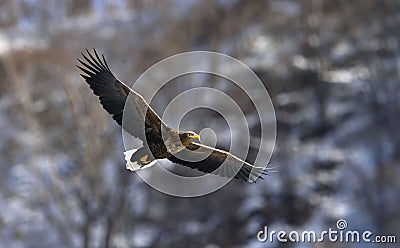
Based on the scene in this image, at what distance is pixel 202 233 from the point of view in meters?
16.3

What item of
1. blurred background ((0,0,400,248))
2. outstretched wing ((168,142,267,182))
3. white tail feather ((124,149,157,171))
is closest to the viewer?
white tail feather ((124,149,157,171))

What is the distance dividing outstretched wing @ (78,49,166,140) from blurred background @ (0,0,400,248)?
6855 millimetres

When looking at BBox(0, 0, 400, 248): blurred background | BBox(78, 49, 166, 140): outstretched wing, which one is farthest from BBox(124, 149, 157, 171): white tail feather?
BBox(0, 0, 400, 248): blurred background

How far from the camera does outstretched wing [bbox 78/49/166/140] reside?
6.36m

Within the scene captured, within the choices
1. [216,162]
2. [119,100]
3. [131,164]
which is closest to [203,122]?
[216,162]

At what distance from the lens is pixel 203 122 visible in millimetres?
17672

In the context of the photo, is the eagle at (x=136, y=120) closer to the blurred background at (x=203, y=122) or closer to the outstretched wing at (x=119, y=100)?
the outstretched wing at (x=119, y=100)

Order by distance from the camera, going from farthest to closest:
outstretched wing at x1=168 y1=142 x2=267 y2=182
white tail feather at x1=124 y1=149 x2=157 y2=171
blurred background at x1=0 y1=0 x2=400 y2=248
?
blurred background at x1=0 y1=0 x2=400 y2=248 < outstretched wing at x1=168 y1=142 x2=267 y2=182 < white tail feather at x1=124 y1=149 x2=157 y2=171

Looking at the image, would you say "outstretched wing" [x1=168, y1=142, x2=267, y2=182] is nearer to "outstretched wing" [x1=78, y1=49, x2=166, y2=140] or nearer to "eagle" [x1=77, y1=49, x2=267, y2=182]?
"eagle" [x1=77, y1=49, x2=267, y2=182]

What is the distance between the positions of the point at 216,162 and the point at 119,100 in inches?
46.1

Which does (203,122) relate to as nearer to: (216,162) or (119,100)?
(216,162)

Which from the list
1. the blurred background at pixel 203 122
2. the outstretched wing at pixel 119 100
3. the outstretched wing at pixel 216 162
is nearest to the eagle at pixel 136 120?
the outstretched wing at pixel 119 100

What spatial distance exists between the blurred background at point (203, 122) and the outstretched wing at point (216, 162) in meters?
5.64

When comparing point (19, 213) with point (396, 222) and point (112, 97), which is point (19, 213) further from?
point (112, 97)
